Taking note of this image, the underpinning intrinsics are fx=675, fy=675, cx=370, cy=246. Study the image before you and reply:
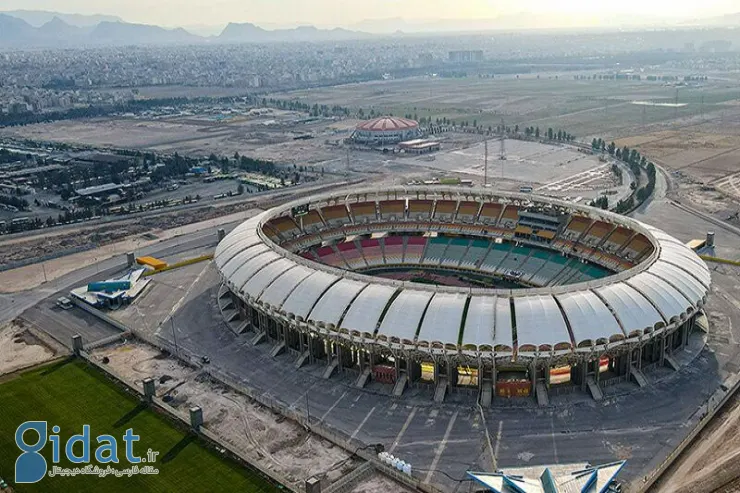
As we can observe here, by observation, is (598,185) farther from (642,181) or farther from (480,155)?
(480,155)

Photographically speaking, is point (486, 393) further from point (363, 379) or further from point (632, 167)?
point (632, 167)

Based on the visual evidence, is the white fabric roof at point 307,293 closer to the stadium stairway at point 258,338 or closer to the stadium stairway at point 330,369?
the stadium stairway at point 330,369

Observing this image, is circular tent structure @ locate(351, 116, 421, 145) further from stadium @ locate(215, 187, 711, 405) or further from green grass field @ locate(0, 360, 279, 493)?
green grass field @ locate(0, 360, 279, 493)

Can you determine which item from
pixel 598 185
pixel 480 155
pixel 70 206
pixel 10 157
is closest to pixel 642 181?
pixel 598 185

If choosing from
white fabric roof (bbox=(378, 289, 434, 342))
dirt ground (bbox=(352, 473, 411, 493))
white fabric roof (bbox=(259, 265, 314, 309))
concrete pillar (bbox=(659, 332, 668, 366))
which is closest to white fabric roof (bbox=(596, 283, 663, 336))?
concrete pillar (bbox=(659, 332, 668, 366))

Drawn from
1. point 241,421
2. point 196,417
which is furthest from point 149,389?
point 241,421

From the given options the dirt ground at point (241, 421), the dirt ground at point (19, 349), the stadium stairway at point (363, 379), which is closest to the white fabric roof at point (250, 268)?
the dirt ground at point (241, 421)

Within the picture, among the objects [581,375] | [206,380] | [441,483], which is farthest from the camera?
[206,380]
